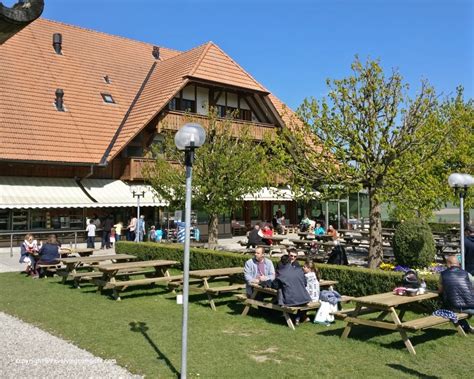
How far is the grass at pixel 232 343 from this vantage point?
5891mm

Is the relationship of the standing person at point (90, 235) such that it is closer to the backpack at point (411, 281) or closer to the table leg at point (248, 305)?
the table leg at point (248, 305)

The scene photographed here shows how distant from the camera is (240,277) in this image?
12.4 meters

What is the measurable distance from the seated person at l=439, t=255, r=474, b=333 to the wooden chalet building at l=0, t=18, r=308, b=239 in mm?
14505

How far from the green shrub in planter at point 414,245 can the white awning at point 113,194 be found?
10986 mm

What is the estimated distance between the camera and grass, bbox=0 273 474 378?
19.3ft

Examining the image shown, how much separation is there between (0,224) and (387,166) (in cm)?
1671

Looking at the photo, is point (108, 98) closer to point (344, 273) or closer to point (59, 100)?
point (59, 100)

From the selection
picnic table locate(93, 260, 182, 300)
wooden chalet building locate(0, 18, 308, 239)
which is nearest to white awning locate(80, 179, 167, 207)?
wooden chalet building locate(0, 18, 308, 239)

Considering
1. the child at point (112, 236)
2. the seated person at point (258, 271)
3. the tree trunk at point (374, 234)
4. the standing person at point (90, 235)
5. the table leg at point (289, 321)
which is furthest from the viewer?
the child at point (112, 236)

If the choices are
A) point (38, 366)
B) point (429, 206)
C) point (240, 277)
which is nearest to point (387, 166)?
point (429, 206)

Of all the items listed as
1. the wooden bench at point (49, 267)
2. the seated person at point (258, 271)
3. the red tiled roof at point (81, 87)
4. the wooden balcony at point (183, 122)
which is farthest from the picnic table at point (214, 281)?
the red tiled roof at point (81, 87)

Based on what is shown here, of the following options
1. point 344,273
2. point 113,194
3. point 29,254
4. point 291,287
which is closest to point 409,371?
point 291,287

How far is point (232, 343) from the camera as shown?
7.00 meters

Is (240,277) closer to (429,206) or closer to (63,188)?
(429,206)
